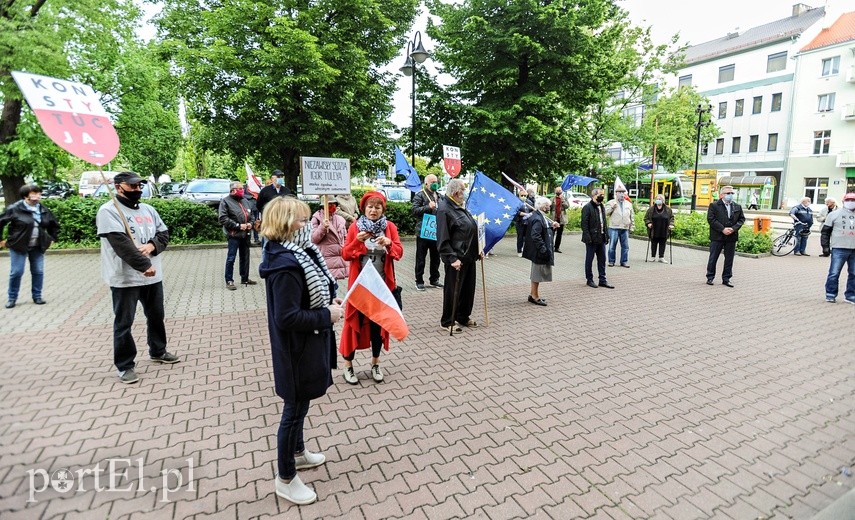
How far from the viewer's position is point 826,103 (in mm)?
37688

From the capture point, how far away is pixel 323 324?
2.88 meters

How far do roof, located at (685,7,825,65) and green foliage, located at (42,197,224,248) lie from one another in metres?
46.0

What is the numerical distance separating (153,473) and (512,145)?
1548cm

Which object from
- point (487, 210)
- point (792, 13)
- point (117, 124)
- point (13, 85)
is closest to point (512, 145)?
point (487, 210)

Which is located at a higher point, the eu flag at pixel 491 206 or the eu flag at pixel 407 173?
the eu flag at pixel 407 173

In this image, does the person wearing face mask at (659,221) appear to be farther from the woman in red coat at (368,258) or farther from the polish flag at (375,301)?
the polish flag at (375,301)

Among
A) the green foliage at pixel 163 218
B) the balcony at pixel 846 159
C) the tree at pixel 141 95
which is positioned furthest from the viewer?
the balcony at pixel 846 159

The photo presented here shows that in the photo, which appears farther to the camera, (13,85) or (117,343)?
(13,85)

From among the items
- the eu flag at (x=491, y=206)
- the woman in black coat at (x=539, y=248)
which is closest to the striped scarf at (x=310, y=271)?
the eu flag at (x=491, y=206)

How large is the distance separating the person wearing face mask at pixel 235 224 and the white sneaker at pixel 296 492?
6.80 metres

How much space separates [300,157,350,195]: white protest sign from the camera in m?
6.34

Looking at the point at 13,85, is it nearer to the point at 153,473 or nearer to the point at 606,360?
the point at 153,473

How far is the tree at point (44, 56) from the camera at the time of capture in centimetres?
1248
